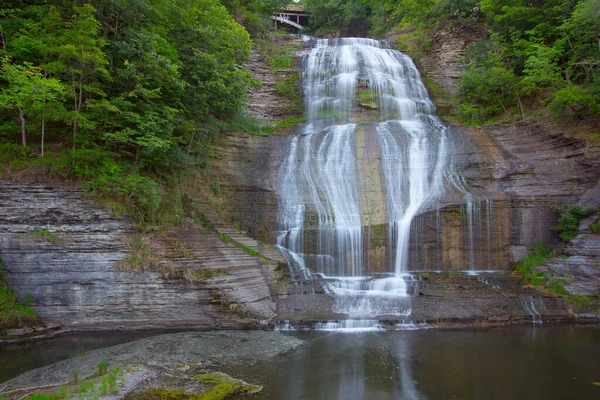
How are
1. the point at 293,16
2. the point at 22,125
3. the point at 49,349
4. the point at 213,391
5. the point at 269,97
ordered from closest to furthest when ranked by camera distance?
the point at 213,391, the point at 49,349, the point at 22,125, the point at 269,97, the point at 293,16

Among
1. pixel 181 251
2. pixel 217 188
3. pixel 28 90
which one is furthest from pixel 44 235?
pixel 217 188

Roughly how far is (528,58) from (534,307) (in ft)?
42.5

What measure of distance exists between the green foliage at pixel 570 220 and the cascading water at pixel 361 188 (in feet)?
13.0

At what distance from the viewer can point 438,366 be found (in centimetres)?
988

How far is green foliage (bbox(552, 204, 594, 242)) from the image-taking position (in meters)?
15.5

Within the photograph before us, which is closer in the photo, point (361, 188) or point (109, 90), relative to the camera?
point (109, 90)

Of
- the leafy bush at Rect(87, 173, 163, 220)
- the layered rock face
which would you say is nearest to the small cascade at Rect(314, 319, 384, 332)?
the layered rock face

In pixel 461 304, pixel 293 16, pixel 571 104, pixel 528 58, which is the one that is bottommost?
pixel 461 304

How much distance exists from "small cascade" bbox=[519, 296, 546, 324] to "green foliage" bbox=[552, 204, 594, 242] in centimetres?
320

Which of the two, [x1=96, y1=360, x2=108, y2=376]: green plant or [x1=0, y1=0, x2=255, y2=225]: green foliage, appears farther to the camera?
[x1=0, y1=0, x2=255, y2=225]: green foliage

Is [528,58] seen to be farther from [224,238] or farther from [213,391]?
[213,391]

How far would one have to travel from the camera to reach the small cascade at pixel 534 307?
44.9ft

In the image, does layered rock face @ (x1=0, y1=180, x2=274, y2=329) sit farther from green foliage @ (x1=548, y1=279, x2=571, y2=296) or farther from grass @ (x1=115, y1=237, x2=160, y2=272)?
green foliage @ (x1=548, y1=279, x2=571, y2=296)

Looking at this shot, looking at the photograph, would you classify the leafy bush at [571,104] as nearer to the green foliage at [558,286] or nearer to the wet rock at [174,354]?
the green foliage at [558,286]
